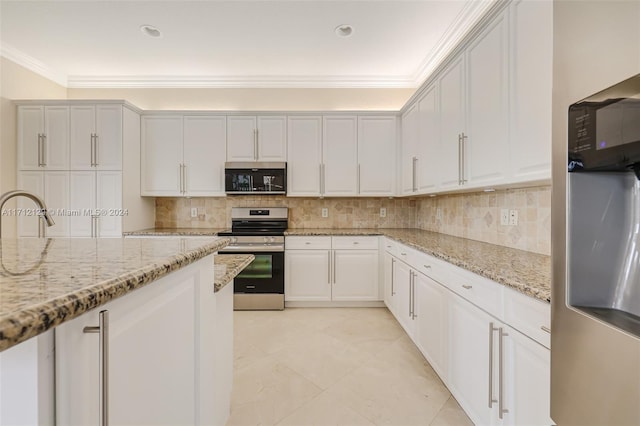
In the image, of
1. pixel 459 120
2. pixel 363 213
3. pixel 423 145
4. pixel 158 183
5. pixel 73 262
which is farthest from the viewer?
pixel 363 213

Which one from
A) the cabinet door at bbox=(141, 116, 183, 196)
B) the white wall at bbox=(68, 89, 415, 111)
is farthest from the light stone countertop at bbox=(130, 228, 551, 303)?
the cabinet door at bbox=(141, 116, 183, 196)

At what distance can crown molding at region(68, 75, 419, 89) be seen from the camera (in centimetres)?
382

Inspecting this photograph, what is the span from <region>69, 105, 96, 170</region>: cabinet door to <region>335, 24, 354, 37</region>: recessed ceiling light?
2.79 meters

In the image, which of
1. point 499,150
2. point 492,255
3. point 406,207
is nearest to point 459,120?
point 499,150

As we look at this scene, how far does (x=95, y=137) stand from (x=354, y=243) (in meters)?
3.16

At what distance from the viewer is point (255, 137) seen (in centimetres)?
362

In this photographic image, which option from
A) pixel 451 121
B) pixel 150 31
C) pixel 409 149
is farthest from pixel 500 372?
pixel 150 31

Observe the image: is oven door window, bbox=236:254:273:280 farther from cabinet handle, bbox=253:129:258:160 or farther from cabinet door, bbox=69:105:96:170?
cabinet door, bbox=69:105:96:170

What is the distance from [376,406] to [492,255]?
1.16 m

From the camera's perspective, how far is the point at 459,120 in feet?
6.96

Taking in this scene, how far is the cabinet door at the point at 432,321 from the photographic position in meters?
1.82

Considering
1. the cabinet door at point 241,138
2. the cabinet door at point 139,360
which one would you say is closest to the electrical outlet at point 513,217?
the cabinet door at point 139,360

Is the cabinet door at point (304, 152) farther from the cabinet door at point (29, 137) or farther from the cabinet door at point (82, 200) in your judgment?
the cabinet door at point (29, 137)

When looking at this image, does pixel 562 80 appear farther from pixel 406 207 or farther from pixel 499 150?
pixel 406 207
